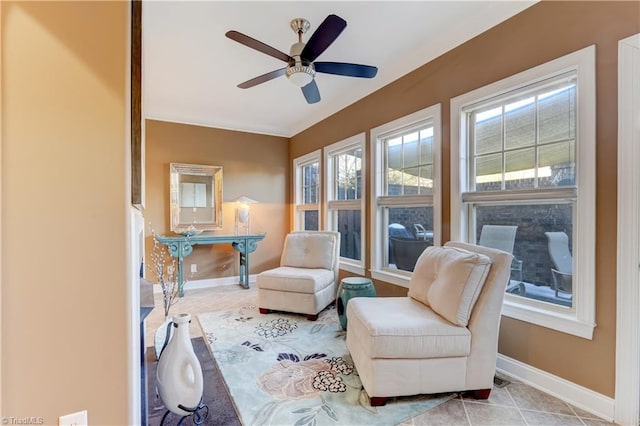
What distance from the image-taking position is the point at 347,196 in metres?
4.09

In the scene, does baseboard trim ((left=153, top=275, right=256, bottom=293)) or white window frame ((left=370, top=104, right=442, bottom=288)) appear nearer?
white window frame ((left=370, top=104, right=442, bottom=288))

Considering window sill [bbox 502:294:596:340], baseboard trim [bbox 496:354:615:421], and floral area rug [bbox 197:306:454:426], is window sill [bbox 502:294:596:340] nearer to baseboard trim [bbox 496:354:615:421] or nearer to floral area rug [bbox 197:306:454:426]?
baseboard trim [bbox 496:354:615:421]

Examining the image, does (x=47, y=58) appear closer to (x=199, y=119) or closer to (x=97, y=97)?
(x=97, y=97)

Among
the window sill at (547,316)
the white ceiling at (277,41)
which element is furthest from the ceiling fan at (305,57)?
the window sill at (547,316)

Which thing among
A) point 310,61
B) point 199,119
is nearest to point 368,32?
point 310,61

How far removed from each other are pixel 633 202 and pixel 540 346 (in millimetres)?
1015

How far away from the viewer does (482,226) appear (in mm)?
2436

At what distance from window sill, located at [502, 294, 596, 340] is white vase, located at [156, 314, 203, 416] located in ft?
6.75

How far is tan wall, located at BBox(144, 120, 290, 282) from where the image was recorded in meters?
4.40

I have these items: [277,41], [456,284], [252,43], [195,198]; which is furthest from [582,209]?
[195,198]

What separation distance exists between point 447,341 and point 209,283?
3852 mm

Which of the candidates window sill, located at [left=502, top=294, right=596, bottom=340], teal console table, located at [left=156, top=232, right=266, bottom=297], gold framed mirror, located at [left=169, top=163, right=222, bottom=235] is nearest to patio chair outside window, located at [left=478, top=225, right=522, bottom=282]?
window sill, located at [left=502, top=294, right=596, bottom=340]

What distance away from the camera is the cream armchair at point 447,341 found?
1.72 meters

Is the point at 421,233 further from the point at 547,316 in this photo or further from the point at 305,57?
the point at 305,57
